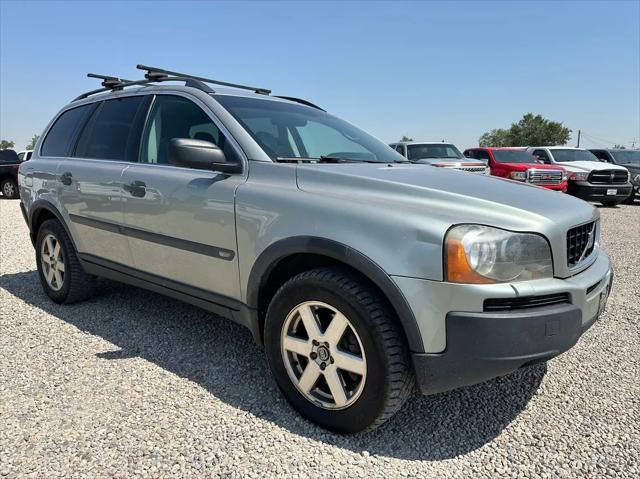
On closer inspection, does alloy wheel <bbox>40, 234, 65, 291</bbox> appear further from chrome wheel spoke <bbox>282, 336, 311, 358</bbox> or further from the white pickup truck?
the white pickup truck

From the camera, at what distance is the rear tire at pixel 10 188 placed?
16.8 meters

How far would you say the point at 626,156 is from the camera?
16.2m

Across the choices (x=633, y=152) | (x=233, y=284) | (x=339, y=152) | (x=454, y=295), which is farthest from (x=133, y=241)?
(x=633, y=152)

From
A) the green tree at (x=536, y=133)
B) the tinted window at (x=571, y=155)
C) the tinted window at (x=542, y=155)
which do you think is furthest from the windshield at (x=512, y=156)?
the green tree at (x=536, y=133)

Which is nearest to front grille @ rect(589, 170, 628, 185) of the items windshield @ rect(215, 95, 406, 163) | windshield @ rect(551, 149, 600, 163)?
windshield @ rect(551, 149, 600, 163)

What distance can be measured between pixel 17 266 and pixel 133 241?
3.52m

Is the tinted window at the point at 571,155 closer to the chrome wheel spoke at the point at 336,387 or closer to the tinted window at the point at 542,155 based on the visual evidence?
the tinted window at the point at 542,155

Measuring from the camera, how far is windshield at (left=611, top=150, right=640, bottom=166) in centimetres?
1594

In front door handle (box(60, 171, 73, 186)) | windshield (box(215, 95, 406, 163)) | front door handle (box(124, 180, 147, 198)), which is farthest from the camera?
front door handle (box(60, 171, 73, 186))

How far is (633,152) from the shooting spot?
53.3 feet

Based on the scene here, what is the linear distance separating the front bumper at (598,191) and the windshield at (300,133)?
11.3 meters

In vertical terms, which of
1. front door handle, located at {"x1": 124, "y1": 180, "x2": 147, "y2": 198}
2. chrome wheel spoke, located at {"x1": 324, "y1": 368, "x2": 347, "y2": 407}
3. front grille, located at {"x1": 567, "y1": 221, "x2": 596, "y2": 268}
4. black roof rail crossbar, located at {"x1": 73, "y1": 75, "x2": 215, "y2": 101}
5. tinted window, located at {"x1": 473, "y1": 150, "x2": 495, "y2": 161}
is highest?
black roof rail crossbar, located at {"x1": 73, "y1": 75, "x2": 215, "y2": 101}

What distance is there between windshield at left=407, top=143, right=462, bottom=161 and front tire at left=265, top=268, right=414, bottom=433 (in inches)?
426

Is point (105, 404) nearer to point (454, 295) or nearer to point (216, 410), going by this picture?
point (216, 410)
